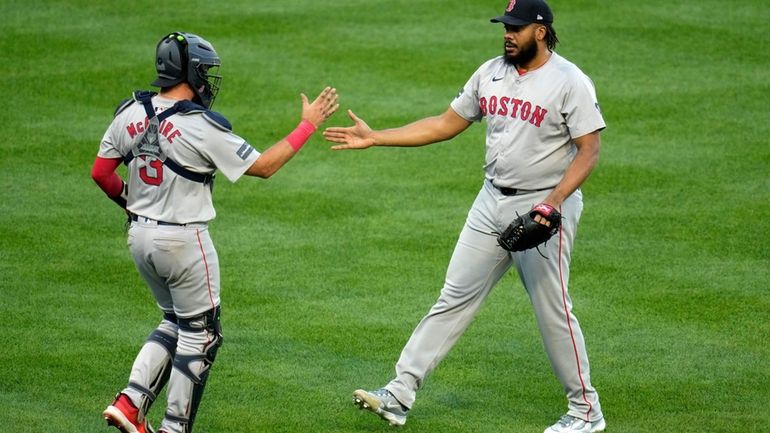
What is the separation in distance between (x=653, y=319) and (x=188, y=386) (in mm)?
3220

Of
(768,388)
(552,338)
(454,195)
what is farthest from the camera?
Answer: (454,195)

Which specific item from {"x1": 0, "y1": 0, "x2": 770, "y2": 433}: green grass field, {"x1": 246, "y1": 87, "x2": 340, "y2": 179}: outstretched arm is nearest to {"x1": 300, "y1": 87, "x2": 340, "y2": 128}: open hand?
{"x1": 246, "y1": 87, "x2": 340, "y2": 179}: outstretched arm

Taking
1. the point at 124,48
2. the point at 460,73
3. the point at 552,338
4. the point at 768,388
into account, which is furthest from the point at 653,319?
the point at 124,48

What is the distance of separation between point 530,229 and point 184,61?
5.73 ft

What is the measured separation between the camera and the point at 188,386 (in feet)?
18.8

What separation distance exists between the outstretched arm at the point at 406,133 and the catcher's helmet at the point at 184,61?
92 centimetres

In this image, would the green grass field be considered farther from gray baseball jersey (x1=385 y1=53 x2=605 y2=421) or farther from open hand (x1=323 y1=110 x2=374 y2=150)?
open hand (x1=323 y1=110 x2=374 y2=150)

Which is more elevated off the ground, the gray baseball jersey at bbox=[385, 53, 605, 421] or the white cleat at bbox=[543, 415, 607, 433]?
the gray baseball jersey at bbox=[385, 53, 605, 421]

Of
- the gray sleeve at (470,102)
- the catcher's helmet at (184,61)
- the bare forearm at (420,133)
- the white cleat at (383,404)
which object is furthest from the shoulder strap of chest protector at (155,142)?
the gray sleeve at (470,102)

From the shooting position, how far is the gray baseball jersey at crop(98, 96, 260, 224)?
558 centimetres

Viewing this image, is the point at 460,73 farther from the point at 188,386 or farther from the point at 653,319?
the point at 188,386

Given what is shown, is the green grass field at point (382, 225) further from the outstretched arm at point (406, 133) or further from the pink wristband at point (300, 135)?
the pink wristband at point (300, 135)

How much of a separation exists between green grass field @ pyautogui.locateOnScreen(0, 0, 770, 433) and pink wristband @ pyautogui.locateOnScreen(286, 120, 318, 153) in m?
1.40

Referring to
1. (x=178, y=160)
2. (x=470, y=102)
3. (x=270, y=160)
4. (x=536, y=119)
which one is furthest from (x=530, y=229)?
(x=178, y=160)
